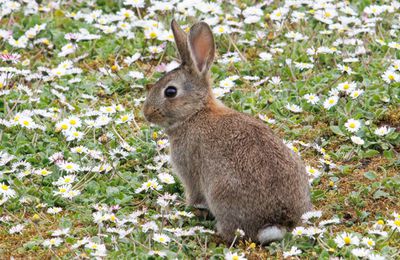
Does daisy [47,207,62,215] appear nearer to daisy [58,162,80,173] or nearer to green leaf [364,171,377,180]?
daisy [58,162,80,173]

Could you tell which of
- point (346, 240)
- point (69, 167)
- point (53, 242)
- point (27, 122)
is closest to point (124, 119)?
point (27, 122)

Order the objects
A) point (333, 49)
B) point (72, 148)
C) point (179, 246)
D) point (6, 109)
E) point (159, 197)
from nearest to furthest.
A: point (179, 246)
point (159, 197)
point (72, 148)
point (6, 109)
point (333, 49)

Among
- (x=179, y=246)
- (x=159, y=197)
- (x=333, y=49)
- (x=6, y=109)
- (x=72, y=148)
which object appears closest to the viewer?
(x=179, y=246)

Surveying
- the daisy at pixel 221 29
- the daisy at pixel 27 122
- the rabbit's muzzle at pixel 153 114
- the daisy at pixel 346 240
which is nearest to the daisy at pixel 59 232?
the rabbit's muzzle at pixel 153 114

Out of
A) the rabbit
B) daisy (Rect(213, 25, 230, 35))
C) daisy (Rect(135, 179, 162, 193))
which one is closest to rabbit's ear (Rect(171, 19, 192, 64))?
the rabbit

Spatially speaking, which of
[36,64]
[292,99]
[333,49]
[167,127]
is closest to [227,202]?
[167,127]

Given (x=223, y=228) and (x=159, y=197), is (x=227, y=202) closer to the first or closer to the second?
(x=223, y=228)

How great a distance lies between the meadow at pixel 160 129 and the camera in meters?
6.44

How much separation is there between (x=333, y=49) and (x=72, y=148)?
3.16 m

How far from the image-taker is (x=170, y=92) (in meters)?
7.24

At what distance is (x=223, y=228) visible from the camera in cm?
654

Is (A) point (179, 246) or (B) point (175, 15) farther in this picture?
(B) point (175, 15)

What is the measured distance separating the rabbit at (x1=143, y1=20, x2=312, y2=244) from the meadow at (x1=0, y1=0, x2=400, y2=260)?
15cm

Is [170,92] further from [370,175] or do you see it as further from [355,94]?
[355,94]
